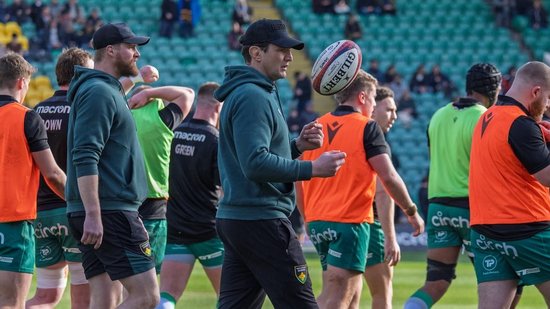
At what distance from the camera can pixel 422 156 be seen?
26391 millimetres

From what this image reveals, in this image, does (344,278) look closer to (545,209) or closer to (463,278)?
(545,209)

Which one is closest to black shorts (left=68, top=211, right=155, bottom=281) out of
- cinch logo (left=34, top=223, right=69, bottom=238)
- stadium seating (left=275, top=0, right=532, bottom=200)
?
cinch logo (left=34, top=223, right=69, bottom=238)

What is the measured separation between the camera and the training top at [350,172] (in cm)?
848

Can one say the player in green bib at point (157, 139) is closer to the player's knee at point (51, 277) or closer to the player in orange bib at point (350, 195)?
the player's knee at point (51, 277)

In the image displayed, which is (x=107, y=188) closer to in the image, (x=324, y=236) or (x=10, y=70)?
(x=10, y=70)

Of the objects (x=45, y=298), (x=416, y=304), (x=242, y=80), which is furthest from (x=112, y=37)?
(x=416, y=304)

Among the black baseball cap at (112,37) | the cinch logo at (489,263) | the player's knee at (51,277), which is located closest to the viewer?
the black baseball cap at (112,37)

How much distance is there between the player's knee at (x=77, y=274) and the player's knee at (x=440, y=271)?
3083 mm

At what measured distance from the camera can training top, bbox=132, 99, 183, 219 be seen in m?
9.30

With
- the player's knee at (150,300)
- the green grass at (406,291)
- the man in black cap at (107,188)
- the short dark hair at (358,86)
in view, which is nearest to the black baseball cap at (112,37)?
the man in black cap at (107,188)

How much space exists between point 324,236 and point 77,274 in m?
2.00

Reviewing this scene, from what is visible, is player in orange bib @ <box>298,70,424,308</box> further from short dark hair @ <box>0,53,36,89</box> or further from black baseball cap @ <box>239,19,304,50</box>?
short dark hair @ <box>0,53,36,89</box>

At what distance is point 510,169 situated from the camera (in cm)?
736

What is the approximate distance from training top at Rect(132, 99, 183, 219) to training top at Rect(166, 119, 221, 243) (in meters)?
0.17
